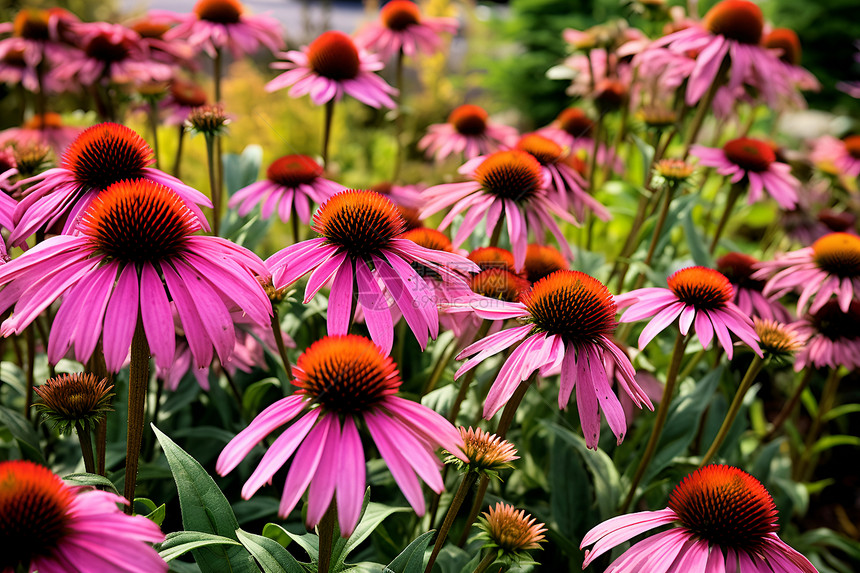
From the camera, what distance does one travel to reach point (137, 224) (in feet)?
3.18

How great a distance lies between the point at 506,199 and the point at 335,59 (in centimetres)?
81

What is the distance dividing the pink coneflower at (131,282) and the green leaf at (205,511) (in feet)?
0.82

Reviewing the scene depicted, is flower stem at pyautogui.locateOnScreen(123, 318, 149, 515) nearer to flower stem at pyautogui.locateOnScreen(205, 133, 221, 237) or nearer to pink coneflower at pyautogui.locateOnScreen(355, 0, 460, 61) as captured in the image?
flower stem at pyautogui.locateOnScreen(205, 133, 221, 237)

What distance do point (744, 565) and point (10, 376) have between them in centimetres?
178

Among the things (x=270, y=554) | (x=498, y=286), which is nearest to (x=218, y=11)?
(x=498, y=286)

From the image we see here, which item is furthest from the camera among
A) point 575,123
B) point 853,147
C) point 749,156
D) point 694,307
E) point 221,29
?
point 853,147

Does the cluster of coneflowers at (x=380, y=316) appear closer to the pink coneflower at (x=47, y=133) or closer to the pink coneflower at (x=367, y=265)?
the pink coneflower at (x=367, y=265)

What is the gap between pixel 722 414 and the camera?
6.48 feet

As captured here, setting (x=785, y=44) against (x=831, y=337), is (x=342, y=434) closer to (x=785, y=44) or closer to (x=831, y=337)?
(x=831, y=337)

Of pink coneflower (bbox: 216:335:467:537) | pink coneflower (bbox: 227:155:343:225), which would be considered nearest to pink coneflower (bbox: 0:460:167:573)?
pink coneflower (bbox: 216:335:467:537)

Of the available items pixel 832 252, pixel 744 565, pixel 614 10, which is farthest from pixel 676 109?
pixel 614 10

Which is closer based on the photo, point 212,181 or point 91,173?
point 91,173

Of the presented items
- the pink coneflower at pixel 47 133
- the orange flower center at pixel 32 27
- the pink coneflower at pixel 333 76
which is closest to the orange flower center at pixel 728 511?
the pink coneflower at pixel 333 76

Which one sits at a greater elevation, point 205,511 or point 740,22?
point 740,22
